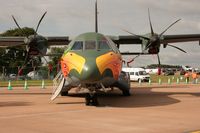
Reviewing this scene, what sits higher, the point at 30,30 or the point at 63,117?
the point at 30,30

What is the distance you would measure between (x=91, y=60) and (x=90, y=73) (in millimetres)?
695

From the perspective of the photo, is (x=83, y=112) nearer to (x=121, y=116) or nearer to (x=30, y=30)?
(x=121, y=116)

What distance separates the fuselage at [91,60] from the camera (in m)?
Result: 14.4

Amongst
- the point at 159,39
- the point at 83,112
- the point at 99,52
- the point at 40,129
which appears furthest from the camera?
the point at 159,39

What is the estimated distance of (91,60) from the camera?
14.6m

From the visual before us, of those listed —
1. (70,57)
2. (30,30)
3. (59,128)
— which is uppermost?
(30,30)

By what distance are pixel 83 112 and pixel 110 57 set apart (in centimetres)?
317

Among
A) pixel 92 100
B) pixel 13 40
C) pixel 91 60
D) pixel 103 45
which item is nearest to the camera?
pixel 91 60

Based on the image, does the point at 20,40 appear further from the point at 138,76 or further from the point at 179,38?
the point at 138,76

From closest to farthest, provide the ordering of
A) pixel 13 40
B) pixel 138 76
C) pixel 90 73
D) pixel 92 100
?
pixel 90 73 < pixel 92 100 < pixel 13 40 < pixel 138 76

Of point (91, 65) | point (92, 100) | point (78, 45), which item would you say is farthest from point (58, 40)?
point (91, 65)

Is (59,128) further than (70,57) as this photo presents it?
No

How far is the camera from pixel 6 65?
7544 cm

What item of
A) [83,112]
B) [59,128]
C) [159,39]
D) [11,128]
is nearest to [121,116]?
[83,112]
